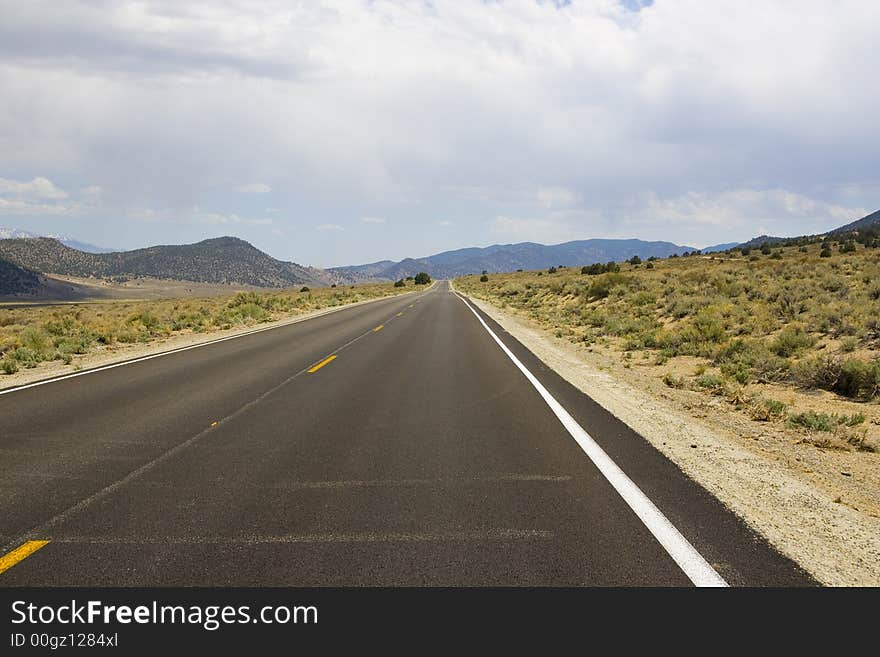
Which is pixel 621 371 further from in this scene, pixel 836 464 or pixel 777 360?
pixel 836 464

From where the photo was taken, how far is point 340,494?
15.8 ft

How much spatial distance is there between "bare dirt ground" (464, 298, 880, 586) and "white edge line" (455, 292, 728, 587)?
696 millimetres

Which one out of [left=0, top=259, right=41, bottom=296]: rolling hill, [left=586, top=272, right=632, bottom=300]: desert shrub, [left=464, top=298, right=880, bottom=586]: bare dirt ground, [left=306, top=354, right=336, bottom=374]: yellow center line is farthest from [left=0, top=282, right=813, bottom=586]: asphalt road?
[left=0, top=259, right=41, bottom=296]: rolling hill

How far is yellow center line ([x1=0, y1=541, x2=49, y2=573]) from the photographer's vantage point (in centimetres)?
352

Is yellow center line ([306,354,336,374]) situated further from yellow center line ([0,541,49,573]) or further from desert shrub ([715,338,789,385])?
desert shrub ([715,338,789,385])

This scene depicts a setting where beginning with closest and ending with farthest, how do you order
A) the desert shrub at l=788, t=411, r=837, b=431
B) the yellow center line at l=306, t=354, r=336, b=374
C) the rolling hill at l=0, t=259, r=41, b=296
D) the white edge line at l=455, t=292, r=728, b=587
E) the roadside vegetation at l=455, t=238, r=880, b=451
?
the white edge line at l=455, t=292, r=728, b=587, the desert shrub at l=788, t=411, r=837, b=431, the roadside vegetation at l=455, t=238, r=880, b=451, the yellow center line at l=306, t=354, r=336, b=374, the rolling hill at l=0, t=259, r=41, b=296

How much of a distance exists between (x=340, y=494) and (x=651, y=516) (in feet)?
8.65

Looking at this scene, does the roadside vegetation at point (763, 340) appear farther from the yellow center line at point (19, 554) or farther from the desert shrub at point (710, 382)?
the yellow center line at point (19, 554)

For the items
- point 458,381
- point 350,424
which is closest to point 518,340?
point 458,381

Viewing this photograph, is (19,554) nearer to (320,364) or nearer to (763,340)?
(320,364)

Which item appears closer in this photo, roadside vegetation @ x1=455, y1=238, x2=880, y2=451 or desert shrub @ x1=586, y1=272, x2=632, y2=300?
roadside vegetation @ x1=455, y1=238, x2=880, y2=451

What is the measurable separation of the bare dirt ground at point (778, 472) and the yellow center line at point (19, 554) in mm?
5239

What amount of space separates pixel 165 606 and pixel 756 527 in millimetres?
4210

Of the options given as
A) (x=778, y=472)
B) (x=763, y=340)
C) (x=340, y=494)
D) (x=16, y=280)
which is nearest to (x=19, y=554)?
(x=340, y=494)
